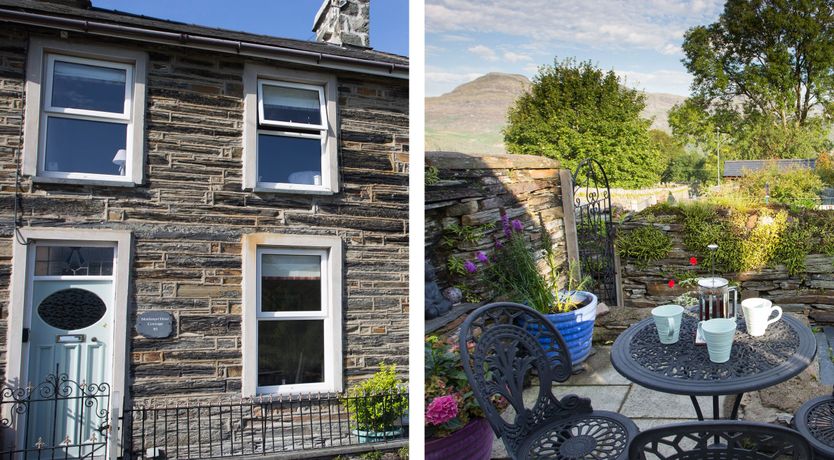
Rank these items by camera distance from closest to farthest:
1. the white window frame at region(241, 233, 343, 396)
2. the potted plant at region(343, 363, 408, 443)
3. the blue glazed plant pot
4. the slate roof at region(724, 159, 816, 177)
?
the white window frame at region(241, 233, 343, 396) → the potted plant at region(343, 363, 408, 443) → the blue glazed plant pot → the slate roof at region(724, 159, 816, 177)

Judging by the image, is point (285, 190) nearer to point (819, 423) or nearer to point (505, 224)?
point (505, 224)

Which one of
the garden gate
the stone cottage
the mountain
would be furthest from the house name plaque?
the garden gate

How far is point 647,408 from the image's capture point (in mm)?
2367

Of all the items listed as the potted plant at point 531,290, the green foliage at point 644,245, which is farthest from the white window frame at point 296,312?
the green foliage at point 644,245

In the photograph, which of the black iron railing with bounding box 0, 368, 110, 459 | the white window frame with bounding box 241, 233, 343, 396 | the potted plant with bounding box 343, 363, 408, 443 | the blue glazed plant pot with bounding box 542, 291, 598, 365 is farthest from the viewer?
the blue glazed plant pot with bounding box 542, 291, 598, 365

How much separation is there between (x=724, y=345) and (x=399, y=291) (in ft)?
3.25

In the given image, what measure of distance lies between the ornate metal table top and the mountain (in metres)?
1.57

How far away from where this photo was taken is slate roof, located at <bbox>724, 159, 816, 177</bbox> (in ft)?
11.9

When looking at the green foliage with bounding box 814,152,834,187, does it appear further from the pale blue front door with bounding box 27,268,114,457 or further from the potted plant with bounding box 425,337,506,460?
the pale blue front door with bounding box 27,268,114,457

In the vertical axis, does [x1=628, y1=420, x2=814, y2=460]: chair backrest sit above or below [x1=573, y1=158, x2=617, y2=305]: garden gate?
below

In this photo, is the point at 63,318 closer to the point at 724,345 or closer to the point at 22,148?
the point at 22,148

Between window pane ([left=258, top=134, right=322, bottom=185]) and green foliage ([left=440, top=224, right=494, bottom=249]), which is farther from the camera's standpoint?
green foliage ([left=440, top=224, right=494, bottom=249])

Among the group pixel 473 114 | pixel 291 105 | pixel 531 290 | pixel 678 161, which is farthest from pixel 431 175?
pixel 678 161

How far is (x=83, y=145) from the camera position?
1.79 metres
